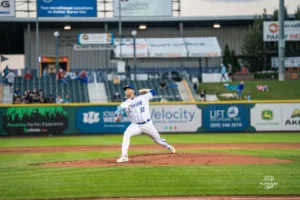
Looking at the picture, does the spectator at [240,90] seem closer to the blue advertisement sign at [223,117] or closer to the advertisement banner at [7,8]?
the blue advertisement sign at [223,117]

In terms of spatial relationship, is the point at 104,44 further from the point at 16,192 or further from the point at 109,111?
the point at 16,192

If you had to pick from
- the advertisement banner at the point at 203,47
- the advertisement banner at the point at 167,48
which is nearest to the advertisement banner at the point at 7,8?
the advertisement banner at the point at 167,48

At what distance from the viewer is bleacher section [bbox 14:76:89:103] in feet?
135

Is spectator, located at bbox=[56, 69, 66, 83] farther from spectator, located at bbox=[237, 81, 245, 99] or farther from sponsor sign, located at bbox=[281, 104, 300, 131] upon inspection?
sponsor sign, located at bbox=[281, 104, 300, 131]

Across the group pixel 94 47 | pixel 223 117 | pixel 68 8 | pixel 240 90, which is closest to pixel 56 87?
pixel 94 47

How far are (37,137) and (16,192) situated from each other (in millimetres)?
20965

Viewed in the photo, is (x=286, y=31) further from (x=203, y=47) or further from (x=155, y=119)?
(x=155, y=119)

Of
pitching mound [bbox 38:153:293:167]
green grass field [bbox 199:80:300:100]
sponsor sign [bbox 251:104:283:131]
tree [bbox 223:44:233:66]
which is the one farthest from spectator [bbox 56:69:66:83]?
pitching mound [bbox 38:153:293:167]

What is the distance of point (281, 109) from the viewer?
31.9 metres

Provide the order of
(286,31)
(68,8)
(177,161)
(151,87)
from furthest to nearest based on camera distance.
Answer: (286,31) < (68,8) < (151,87) < (177,161)

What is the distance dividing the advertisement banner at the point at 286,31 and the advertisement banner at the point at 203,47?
3824 mm

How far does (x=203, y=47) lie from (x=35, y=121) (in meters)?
21.3

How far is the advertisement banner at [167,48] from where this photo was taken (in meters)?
49.4

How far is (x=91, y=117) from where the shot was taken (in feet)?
105
